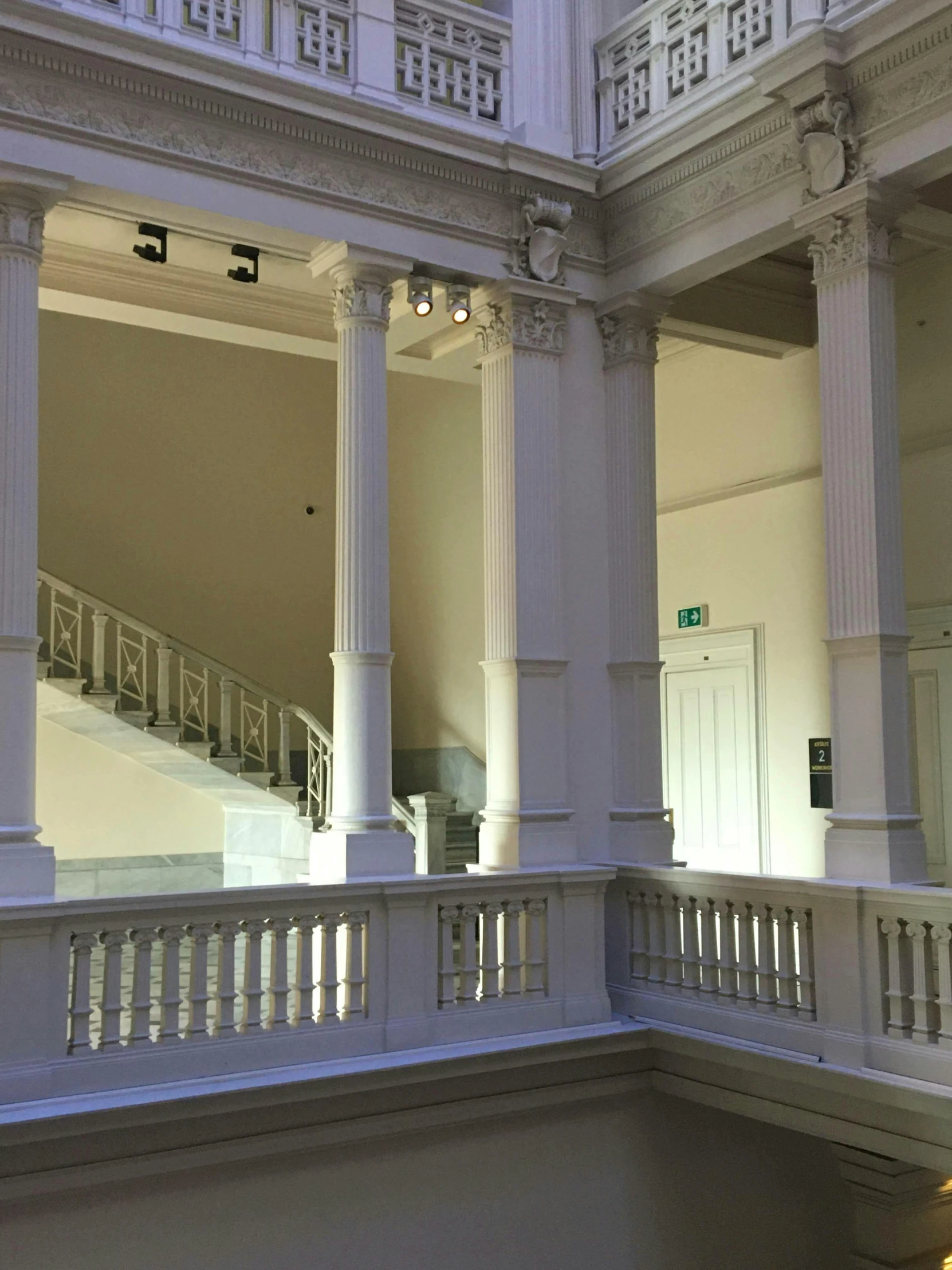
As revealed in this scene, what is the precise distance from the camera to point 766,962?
6598 mm

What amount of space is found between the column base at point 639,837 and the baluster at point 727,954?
77 cm

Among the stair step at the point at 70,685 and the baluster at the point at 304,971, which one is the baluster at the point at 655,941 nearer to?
the baluster at the point at 304,971

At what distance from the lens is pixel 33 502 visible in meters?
6.16

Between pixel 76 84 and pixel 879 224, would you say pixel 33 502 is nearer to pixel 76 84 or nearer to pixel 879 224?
pixel 76 84

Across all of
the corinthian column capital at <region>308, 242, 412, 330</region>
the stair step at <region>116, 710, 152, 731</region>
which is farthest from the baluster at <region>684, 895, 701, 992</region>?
the stair step at <region>116, 710, 152, 731</region>

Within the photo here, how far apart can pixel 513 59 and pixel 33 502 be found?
13.3ft

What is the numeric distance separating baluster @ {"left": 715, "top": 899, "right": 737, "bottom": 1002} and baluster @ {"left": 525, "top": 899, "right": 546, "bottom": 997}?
0.94 m

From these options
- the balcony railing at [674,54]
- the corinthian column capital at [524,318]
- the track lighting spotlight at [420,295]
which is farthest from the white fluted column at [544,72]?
the track lighting spotlight at [420,295]

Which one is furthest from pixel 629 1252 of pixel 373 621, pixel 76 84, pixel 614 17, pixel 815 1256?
pixel 614 17

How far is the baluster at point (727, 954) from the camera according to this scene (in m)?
6.80

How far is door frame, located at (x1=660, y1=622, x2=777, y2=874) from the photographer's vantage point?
9.45 meters

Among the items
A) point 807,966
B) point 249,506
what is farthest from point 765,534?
point 249,506

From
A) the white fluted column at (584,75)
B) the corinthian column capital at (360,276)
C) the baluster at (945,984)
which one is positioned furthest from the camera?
the white fluted column at (584,75)

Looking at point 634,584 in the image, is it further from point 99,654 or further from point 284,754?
point 99,654
